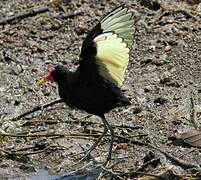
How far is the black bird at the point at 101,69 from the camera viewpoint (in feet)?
16.6

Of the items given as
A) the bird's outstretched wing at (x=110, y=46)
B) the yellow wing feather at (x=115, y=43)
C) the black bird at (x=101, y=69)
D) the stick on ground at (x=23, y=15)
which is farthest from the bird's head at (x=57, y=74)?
the stick on ground at (x=23, y=15)

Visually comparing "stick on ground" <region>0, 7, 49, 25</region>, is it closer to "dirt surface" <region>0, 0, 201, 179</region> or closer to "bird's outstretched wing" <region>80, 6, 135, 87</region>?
"dirt surface" <region>0, 0, 201, 179</region>

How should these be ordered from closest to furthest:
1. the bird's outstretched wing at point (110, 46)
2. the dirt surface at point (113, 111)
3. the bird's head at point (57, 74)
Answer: the bird's outstretched wing at point (110, 46) → the bird's head at point (57, 74) → the dirt surface at point (113, 111)

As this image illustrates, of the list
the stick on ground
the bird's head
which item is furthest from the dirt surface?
the bird's head

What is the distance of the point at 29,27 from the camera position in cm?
848

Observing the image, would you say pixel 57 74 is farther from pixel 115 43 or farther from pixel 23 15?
pixel 23 15

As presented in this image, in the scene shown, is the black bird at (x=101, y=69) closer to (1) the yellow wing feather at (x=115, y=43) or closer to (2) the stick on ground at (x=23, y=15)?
(1) the yellow wing feather at (x=115, y=43)

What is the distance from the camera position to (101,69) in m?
5.23

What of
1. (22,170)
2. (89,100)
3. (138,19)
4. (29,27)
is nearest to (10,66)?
(29,27)

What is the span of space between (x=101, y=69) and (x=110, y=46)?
0.21 m

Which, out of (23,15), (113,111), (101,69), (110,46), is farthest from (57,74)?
(23,15)

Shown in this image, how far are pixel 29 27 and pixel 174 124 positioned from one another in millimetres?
2779

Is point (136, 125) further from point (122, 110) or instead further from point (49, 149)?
point (49, 149)

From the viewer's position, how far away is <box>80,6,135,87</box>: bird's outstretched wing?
5.06m
